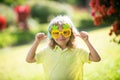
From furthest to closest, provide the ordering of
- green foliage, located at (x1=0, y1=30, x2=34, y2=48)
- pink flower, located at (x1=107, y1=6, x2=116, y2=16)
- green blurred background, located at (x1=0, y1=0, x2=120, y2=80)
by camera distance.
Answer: green foliage, located at (x1=0, y1=30, x2=34, y2=48) < green blurred background, located at (x1=0, y1=0, x2=120, y2=80) < pink flower, located at (x1=107, y1=6, x2=116, y2=16)

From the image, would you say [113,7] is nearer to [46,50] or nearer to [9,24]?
[46,50]

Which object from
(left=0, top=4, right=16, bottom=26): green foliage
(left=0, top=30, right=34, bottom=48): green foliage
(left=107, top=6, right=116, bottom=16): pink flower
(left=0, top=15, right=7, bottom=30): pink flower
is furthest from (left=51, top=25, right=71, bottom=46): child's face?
(left=0, top=4, right=16, bottom=26): green foliage

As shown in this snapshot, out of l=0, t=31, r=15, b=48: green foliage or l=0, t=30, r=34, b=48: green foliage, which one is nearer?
l=0, t=31, r=15, b=48: green foliage

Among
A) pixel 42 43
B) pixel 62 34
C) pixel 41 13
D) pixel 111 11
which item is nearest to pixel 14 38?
pixel 42 43

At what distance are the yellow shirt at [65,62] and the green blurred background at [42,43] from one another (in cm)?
175

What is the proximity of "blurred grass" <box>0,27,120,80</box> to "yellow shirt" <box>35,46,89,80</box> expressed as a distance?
1754mm

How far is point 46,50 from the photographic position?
5.68m

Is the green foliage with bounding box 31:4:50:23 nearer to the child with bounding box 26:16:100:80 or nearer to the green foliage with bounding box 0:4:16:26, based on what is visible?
the green foliage with bounding box 0:4:16:26

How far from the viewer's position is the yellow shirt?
558 centimetres

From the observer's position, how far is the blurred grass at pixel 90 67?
773 centimetres

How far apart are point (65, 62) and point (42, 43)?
7.85 m

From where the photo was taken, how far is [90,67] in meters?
8.73

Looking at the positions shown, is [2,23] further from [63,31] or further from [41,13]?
[63,31]

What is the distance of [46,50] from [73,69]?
0.46m
